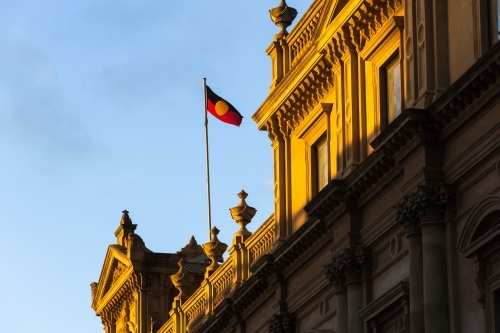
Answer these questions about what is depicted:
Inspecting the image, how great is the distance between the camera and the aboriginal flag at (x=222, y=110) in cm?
6212

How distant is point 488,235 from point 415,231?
3.40 metres

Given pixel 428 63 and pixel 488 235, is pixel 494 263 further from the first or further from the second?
pixel 428 63

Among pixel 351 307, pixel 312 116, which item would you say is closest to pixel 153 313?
pixel 312 116

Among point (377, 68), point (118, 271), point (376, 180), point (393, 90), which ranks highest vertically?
point (118, 271)

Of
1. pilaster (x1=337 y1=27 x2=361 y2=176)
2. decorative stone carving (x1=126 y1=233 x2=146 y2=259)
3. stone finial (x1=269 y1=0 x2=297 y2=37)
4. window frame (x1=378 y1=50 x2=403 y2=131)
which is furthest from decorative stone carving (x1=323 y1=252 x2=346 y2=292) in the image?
decorative stone carving (x1=126 y1=233 x2=146 y2=259)

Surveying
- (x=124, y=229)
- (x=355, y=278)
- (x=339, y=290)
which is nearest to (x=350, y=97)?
(x=355, y=278)

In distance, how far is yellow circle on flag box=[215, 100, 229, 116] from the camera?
6256cm

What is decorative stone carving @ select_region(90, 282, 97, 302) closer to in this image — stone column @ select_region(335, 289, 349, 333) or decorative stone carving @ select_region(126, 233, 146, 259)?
decorative stone carving @ select_region(126, 233, 146, 259)

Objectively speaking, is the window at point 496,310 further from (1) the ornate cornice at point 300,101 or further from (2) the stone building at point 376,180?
(1) the ornate cornice at point 300,101

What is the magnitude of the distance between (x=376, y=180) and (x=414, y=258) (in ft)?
12.1

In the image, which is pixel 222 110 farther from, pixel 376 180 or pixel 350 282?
pixel 376 180

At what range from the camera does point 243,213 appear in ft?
176

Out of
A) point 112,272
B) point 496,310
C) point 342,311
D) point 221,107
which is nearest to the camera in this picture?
point 496,310

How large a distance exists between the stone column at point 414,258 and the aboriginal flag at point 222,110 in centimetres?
2494
